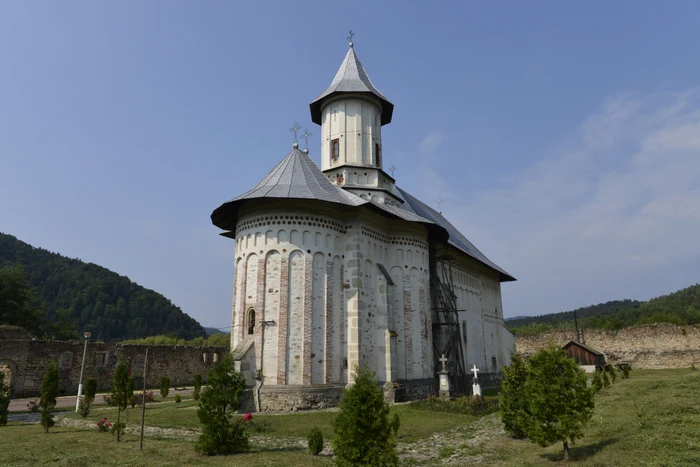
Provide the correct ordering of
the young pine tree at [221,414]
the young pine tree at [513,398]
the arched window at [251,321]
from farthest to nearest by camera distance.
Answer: the arched window at [251,321] < the young pine tree at [513,398] < the young pine tree at [221,414]

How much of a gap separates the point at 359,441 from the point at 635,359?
33960 millimetres

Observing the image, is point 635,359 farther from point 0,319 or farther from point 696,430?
point 0,319

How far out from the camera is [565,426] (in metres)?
8.26

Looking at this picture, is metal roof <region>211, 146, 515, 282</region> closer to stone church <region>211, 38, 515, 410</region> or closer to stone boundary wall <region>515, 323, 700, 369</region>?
stone church <region>211, 38, 515, 410</region>

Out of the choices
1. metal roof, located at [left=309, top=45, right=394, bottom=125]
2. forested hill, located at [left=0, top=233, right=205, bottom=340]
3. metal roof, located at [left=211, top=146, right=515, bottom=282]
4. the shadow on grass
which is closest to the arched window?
metal roof, located at [left=211, top=146, right=515, bottom=282]

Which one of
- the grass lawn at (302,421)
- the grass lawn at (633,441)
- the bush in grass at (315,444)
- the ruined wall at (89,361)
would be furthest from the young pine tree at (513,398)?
the ruined wall at (89,361)

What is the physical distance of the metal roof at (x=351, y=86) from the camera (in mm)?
22781

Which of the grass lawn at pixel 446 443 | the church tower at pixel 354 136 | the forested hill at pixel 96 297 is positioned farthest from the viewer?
the forested hill at pixel 96 297

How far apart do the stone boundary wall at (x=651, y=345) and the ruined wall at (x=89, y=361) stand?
80.7 ft

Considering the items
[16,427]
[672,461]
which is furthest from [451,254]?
[16,427]

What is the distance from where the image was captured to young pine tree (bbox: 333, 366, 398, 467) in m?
6.96

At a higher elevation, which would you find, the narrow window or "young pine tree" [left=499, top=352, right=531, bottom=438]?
the narrow window

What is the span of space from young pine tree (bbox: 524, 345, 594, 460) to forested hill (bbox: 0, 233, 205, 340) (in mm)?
77132

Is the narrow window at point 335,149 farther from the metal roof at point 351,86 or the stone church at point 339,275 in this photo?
the metal roof at point 351,86
